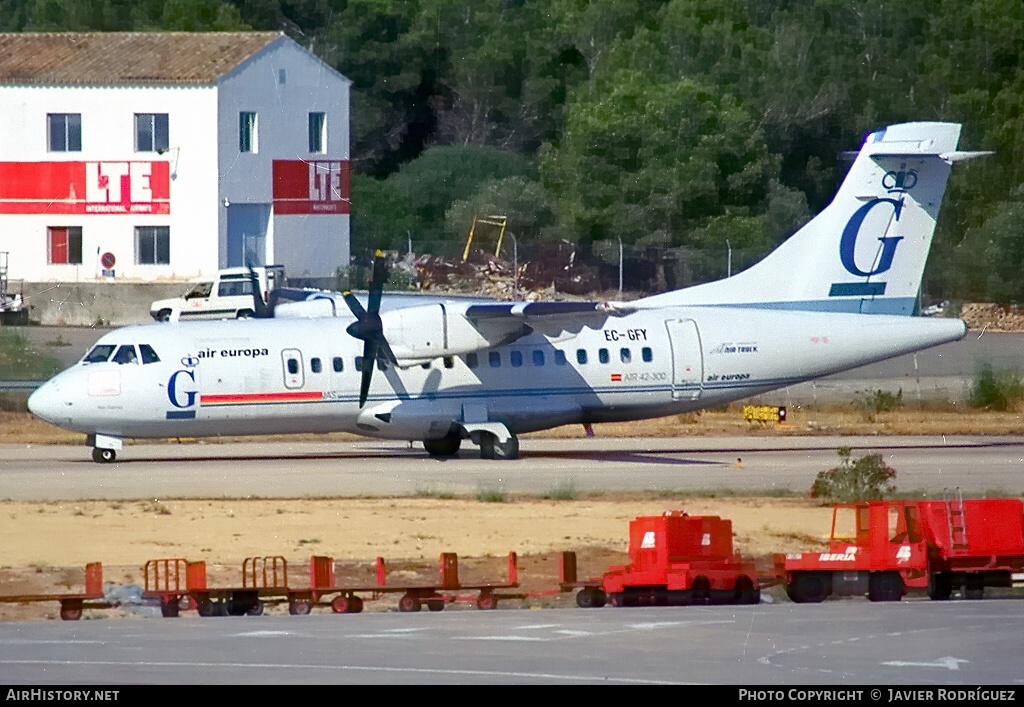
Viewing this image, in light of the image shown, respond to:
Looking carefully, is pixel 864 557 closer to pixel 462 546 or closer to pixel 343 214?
pixel 462 546

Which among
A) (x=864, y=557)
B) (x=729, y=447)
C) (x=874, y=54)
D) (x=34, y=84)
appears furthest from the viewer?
(x=874, y=54)

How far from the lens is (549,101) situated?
7231 centimetres

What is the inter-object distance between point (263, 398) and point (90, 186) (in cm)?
2815

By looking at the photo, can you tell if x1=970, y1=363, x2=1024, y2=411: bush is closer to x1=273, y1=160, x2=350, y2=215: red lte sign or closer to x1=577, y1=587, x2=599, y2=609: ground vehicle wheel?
x1=577, y1=587, x2=599, y2=609: ground vehicle wheel

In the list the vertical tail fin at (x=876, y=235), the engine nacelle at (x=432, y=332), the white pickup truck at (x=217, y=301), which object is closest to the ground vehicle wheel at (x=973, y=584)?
the engine nacelle at (x=432, y=332)

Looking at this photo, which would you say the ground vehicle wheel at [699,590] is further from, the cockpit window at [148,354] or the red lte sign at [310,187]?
the red lte sign at [310,187]

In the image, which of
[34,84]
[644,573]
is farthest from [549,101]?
[644,573]

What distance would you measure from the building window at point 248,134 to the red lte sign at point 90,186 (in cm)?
250

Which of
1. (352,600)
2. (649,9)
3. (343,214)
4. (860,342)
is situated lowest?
(352,600)

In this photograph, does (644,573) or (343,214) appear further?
(343,214)

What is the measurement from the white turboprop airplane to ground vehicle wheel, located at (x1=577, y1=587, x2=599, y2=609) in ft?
35.2

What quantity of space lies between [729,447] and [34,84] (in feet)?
101

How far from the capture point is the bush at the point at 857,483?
958 inches
